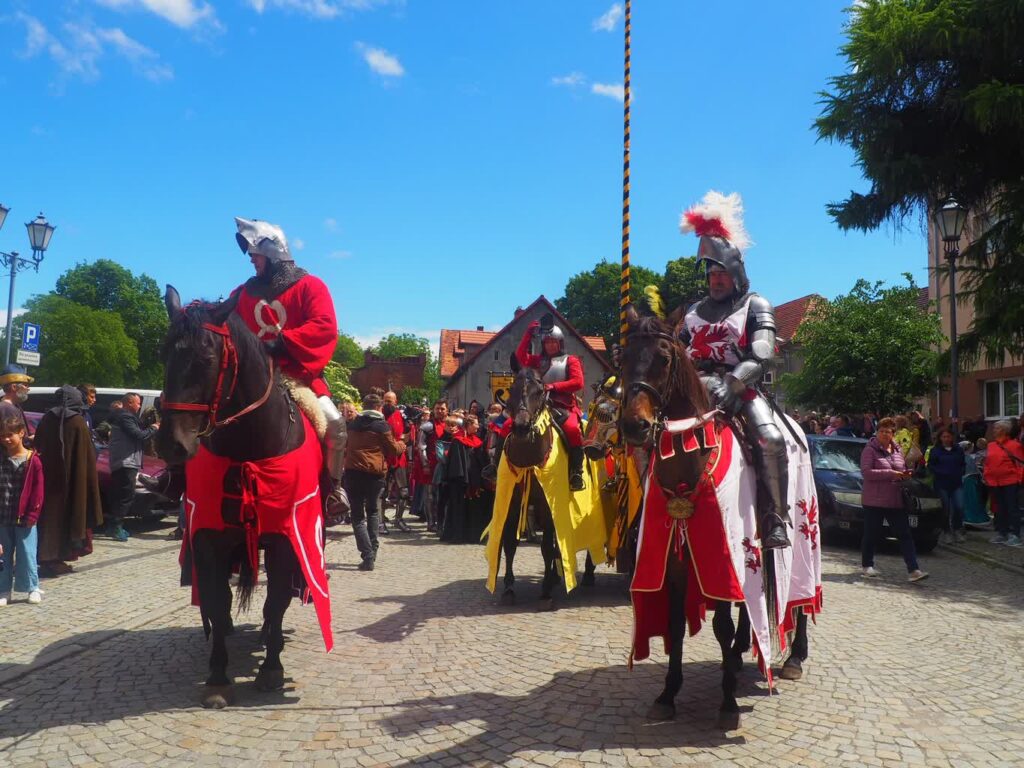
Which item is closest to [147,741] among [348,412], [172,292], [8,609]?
[172,292]

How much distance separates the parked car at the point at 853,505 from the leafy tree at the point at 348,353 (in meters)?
78.4

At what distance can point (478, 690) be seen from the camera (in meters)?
4.45

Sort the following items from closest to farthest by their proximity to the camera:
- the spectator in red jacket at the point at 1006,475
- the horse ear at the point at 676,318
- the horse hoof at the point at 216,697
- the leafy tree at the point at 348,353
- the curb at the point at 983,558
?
the horse ear at the point at 676,318
the horse hoof at the point at 216,697
the curb at the point at 983,558
the spectator in red jacket at the point at 1006,475
the leafy tree at the point at 348,353

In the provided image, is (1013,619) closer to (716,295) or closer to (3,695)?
(716,295)

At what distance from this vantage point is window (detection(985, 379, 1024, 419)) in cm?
2195

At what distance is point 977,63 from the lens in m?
13.8

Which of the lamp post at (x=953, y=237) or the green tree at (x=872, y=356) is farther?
the green tree at (x=872, y=356)

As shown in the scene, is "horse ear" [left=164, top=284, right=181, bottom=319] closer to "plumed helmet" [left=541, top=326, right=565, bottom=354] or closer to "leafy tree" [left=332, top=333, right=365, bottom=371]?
"plumed helmet" [left=541, top=326, right=565, bottom=354]

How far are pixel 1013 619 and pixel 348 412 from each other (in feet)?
26.1

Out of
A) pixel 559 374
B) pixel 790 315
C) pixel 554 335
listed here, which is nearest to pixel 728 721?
pixel 559 374

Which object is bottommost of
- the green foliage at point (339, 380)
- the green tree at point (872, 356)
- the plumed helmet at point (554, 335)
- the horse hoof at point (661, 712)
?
the horse hoof at point (661, 712)

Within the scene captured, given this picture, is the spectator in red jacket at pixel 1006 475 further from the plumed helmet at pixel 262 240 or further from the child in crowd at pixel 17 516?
the child in crowd at pixel 17 516

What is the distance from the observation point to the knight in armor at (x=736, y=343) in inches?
167

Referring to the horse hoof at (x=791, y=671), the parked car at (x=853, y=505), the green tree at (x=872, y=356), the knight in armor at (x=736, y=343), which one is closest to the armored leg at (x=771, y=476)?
the knight in armor at (x=736, y=343)
